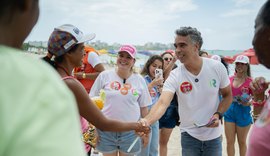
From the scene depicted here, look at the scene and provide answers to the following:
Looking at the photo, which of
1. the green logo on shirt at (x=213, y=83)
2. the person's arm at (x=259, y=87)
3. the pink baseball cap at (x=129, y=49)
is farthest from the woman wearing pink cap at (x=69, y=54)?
the pink baseball cap at (x=129, y=49)

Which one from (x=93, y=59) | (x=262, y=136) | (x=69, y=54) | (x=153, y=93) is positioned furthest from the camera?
(x=153, y=93)

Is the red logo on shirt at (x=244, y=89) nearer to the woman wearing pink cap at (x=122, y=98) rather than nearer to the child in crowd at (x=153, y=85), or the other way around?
the child in crowd at (x=153, y=85)

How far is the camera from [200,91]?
354 centimetres

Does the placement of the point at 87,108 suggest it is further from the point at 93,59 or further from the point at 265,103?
the point at 93,59

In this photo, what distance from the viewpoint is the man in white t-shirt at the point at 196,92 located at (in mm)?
3547

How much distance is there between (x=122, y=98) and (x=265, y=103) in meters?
3.04

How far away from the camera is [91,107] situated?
2174 mm

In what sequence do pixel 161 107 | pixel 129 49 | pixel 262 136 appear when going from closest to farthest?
pixel 262 136 < pixel 161 107 < pixel 129 49

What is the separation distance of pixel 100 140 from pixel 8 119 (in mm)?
3739

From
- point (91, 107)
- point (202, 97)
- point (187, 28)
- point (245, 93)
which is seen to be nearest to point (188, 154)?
point (202, 97)

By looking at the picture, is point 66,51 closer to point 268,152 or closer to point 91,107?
point 91,107

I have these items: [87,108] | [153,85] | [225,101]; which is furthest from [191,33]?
[87,108]

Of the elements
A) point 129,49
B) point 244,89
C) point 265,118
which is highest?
point 129,49

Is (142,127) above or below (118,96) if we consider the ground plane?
below
